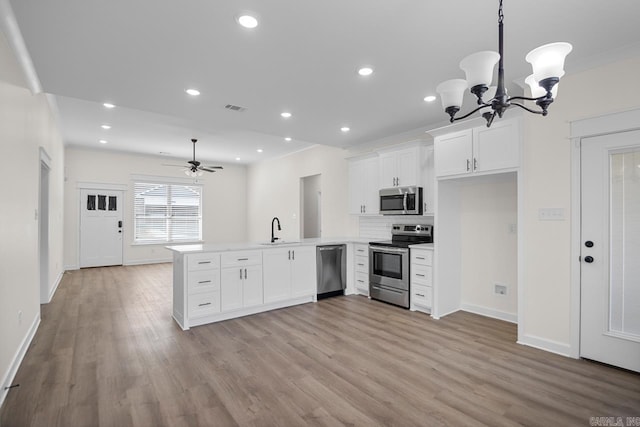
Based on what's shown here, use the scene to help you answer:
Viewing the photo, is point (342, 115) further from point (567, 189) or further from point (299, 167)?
point (299, 167)

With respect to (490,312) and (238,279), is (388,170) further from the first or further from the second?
(238,279)

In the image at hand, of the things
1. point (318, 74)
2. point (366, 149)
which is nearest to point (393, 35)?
point (318, 74)

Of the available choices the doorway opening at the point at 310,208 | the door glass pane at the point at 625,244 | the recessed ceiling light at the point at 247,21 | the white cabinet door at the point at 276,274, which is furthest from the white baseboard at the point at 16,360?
the doorway opening at the point at 310,208

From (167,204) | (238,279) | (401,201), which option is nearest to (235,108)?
(238,279)

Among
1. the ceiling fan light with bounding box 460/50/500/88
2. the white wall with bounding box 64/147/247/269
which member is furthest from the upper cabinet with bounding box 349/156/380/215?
the white wall with bounding box 64/147/247/269

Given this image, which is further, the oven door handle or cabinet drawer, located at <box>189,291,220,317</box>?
the oven door handle

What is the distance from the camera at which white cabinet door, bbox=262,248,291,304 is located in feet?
14.5

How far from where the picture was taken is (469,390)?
Answer: 96.0 inches

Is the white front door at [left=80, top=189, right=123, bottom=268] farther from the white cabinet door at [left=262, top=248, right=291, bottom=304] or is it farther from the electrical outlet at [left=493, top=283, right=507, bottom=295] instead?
the electrical outlet at [left=493, top=283, right=507, bottom=295]

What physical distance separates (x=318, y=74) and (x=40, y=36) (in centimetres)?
225

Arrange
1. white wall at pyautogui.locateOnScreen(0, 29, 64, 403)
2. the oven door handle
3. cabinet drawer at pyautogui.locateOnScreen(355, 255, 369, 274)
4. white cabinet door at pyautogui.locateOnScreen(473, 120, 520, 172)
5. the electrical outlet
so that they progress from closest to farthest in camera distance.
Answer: white wall at pyautogui.locateOnScreen(0, 29, 64, 403) < white cabinet door at pyautogui.locateOnScreen(473, 120, 520, 172) < the electrical outlet < the oven door handle < cabinet drawer at pyautogui.locateOnScreen(355, 255, 369, 274)

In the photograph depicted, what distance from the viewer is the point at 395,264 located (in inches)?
185

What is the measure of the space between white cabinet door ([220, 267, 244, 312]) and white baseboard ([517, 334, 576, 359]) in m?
3.26

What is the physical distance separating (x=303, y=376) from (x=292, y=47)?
2733 millimetres
